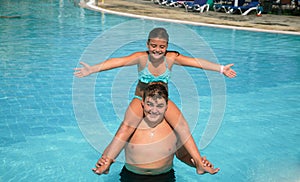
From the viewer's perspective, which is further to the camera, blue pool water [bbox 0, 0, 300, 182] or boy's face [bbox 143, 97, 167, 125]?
blue pool water [bbox 0, 0, 300, 182]

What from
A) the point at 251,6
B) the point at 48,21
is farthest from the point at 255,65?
the point at 251,6

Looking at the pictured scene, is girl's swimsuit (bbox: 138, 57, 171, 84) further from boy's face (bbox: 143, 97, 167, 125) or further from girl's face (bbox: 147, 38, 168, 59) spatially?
boy's face (bbox: 143, 97, 167, 125)

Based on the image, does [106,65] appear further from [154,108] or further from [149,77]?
[154,108]

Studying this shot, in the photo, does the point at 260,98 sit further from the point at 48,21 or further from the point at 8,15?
the point at 8,15

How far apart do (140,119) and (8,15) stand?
561 inches

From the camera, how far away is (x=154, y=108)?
3057 mm

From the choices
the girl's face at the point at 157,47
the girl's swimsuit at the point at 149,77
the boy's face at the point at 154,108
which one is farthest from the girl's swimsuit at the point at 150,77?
the boy's face at the point at 154,108

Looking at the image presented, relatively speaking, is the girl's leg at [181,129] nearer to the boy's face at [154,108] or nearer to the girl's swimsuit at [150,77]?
the boy's face at [154,108]

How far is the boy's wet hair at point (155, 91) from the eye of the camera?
9.91 feet

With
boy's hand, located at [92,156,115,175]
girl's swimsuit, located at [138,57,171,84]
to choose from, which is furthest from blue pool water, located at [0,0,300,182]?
boy's hand, located at [92,156,115,175]

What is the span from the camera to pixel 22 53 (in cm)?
952

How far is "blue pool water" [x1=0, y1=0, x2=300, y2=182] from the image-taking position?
4.64 meters

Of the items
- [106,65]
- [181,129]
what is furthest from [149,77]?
[181,129]

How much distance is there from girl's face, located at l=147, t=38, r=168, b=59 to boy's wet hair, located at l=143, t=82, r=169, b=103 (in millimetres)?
253
